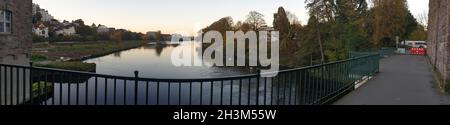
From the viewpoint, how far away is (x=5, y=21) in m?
17.7

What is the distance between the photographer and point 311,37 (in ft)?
163

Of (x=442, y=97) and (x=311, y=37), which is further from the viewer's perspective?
(x=311, y=37)

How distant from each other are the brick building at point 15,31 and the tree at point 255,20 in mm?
52518

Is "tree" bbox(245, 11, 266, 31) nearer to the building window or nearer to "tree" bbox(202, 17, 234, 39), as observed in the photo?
"tree" bbox(202, 17, 234, 39)

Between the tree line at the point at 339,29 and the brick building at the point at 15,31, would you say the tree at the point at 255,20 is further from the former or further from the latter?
the brick building at the point at 15,31

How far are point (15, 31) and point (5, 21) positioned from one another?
3.98 ft

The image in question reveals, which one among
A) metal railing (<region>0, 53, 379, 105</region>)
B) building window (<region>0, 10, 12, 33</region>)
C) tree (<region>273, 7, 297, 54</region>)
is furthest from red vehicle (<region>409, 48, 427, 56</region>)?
building window (<region>0, 10, 12, 33</region>)

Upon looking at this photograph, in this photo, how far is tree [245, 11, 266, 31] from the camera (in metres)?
71.2

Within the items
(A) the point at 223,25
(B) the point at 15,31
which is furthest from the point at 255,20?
(B) the point at 15,31

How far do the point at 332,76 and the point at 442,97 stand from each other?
3.87 metres

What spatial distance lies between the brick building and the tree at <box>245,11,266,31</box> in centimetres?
5252

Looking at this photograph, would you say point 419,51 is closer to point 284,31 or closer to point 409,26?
point 409,26
